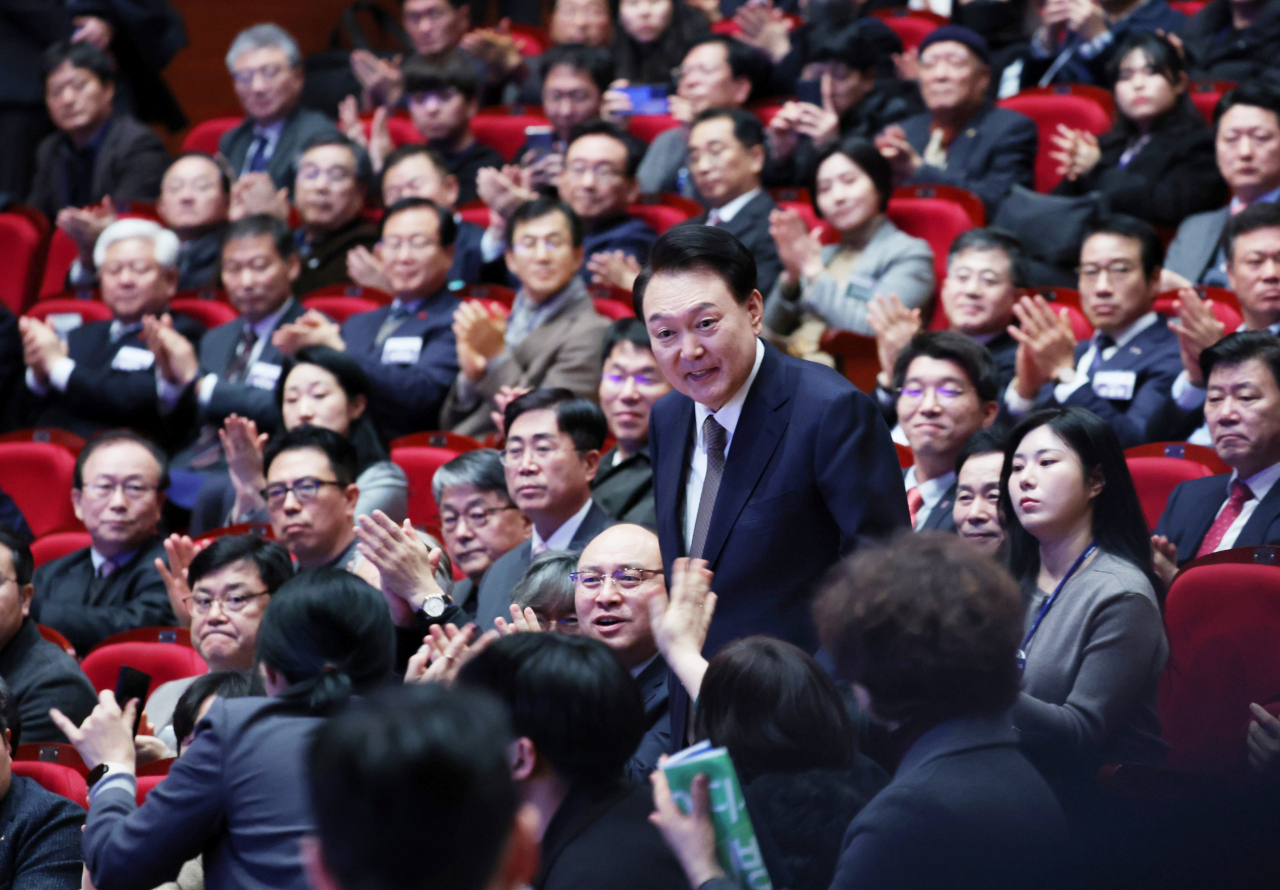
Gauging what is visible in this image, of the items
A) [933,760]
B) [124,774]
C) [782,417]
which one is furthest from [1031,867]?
[124,774]

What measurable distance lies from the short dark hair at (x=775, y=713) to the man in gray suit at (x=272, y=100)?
3.91 m

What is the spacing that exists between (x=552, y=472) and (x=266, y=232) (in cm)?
170

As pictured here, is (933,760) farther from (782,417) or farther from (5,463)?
(5,463)

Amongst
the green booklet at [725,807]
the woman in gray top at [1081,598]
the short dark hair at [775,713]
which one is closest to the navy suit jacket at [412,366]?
the woman in gray top at [1081,598]

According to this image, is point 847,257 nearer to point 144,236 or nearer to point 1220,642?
point 1220,642

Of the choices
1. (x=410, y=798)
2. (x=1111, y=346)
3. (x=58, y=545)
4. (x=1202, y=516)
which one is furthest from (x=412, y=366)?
(x=410, y=798)

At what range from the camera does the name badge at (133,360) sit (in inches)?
157

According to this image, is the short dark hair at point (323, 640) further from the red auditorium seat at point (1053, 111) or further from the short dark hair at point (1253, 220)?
the red auditorium seat at point (1053, 111)

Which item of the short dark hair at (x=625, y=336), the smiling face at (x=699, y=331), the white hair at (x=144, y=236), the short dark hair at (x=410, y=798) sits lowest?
the short dark hair at (x=410, y=798)

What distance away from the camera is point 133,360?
401 cm

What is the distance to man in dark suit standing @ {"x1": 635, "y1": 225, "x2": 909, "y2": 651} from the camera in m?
1.71

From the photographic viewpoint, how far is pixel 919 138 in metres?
4.34

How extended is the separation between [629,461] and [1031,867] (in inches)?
78.4

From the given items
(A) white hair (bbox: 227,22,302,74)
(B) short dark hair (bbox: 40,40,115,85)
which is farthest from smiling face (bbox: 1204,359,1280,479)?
(B) short dark hair (bbox: 40,40,115,85)
